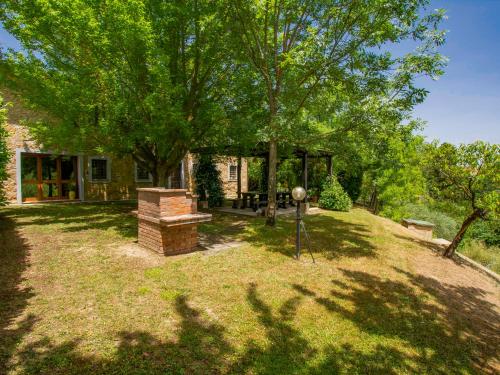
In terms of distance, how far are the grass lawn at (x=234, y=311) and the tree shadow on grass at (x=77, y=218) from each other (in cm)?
124

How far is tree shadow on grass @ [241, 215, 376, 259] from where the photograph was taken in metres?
8.01

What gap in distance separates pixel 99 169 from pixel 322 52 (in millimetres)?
14324

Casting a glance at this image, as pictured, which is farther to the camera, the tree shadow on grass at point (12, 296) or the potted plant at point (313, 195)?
the potted plant at point (313, 195)

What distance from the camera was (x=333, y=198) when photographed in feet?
55.9

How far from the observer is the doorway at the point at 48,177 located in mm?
14555

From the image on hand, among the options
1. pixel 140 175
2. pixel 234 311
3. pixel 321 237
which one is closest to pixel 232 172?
pixel 140 175

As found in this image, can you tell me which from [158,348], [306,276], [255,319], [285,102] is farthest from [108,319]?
[285,102]

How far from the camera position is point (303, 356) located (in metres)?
3.47

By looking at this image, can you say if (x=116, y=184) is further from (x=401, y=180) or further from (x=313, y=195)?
(x=401, y=180)

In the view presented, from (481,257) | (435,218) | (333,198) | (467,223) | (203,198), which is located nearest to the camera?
(467,223)

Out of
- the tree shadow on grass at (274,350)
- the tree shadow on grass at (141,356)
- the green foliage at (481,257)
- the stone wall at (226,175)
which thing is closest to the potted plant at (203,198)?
the stone wall at (226,175)

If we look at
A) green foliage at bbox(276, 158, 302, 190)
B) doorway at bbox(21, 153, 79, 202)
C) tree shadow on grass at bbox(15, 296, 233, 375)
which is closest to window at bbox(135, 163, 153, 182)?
doorway at bbox(21, 153, 79, 202)

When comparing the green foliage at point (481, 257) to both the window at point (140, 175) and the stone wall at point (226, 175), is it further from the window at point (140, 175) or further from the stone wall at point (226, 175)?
the window at point (140, 175)

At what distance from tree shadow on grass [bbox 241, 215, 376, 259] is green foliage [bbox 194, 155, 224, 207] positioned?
472cm
